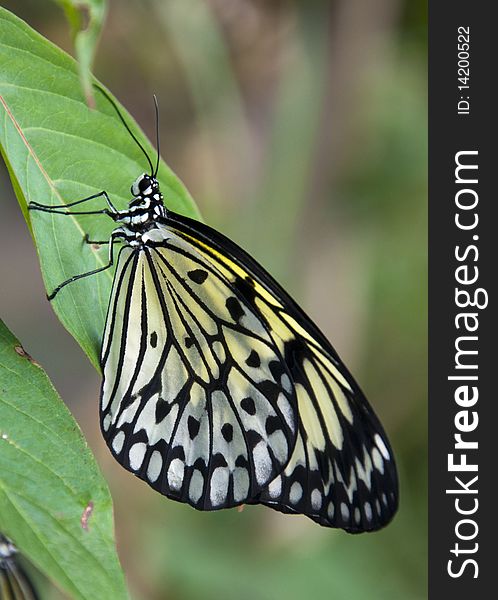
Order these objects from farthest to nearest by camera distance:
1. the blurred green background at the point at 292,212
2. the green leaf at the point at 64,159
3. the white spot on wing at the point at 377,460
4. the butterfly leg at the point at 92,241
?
the blurred green background at the point at 292,212 → the white spot on wing at the point at 377,460 → the butterfly leg at the point at 92,241 → the green leaf at the point at 64,159

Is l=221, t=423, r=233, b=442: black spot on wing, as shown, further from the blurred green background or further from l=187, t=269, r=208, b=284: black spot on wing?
the blurred green background

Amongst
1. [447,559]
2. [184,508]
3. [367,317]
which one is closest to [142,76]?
[367,317]

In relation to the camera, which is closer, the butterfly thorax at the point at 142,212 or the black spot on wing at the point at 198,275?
the butterfly thorax at the point at 142,212

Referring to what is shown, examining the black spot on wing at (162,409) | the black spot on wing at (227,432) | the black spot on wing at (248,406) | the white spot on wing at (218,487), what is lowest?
the white spot on wing at (218,487)

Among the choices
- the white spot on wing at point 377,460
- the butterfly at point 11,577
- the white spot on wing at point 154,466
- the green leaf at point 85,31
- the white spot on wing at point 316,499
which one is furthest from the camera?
the white spot on wing at point 377,460

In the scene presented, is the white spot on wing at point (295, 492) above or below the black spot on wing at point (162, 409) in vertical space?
below

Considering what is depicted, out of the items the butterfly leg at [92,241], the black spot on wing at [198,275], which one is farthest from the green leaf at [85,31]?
the black spot on wing at [198,275]

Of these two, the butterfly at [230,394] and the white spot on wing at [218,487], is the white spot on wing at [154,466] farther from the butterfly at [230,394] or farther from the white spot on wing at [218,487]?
the white spot on wing at [218,487]
